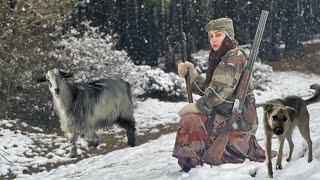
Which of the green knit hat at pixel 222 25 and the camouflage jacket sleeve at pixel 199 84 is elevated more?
the green knit hat at pixel 222 25

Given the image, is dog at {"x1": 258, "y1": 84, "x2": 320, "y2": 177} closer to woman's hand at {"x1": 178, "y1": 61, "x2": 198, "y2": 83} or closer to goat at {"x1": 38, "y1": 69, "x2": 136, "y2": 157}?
woman's hand at {"x1": 178, "y1": 61, "x2": 198, "y2": 83}

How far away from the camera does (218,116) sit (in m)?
6.57

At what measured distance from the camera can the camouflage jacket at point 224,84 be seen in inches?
253

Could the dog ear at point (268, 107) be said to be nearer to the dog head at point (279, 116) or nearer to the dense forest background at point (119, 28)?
the dog head at point (279, 116)

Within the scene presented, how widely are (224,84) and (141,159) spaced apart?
367 cm

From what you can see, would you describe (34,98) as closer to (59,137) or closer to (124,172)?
(59,137)

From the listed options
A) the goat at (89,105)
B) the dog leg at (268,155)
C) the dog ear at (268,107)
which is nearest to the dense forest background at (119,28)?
the goat at (89,105)

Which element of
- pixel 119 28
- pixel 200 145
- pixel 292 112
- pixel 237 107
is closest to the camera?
pixel 292 112

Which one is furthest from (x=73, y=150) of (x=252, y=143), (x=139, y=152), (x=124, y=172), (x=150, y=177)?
(x=252, y=143)

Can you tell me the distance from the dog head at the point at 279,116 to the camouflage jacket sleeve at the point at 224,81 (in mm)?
1140

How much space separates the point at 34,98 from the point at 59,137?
3229 mm

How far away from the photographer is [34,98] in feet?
58.3

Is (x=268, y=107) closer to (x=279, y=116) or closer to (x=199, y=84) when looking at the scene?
(x=279, y=116)

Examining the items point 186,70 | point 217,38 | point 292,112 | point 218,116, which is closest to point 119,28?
point 186,70
